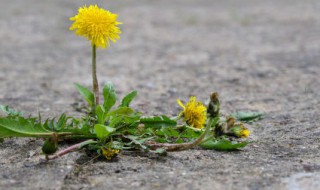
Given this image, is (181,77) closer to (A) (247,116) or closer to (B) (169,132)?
(A) (247,116)

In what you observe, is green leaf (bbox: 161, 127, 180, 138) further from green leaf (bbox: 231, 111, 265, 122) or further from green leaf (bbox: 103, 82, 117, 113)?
green leaf (bbox: 231, 111, 265, 122)

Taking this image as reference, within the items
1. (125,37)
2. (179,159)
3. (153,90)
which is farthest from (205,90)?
(125,37)

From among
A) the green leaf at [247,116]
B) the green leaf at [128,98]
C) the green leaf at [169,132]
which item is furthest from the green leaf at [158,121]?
the green leaf at [247,116]

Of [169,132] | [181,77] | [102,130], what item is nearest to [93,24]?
[102,130]

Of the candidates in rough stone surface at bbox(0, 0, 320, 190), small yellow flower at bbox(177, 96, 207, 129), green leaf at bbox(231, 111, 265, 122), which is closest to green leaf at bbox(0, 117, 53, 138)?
rough stone surface at bbox(0, 0, 320, 190)

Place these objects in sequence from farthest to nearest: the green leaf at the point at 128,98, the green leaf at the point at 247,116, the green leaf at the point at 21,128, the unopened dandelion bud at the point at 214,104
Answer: the green leaf at the point at 247,116
the green leaf at the point at 128,98
the green leaf at the point at 21,128
the unopened dandelion bud at the point at 214,104

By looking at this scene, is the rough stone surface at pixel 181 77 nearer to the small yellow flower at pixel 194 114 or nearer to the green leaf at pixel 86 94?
the small yellow flower at pixel 194 114

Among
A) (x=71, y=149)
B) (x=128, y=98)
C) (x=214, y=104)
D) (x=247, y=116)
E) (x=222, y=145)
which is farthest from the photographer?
(x=247, y=116)
